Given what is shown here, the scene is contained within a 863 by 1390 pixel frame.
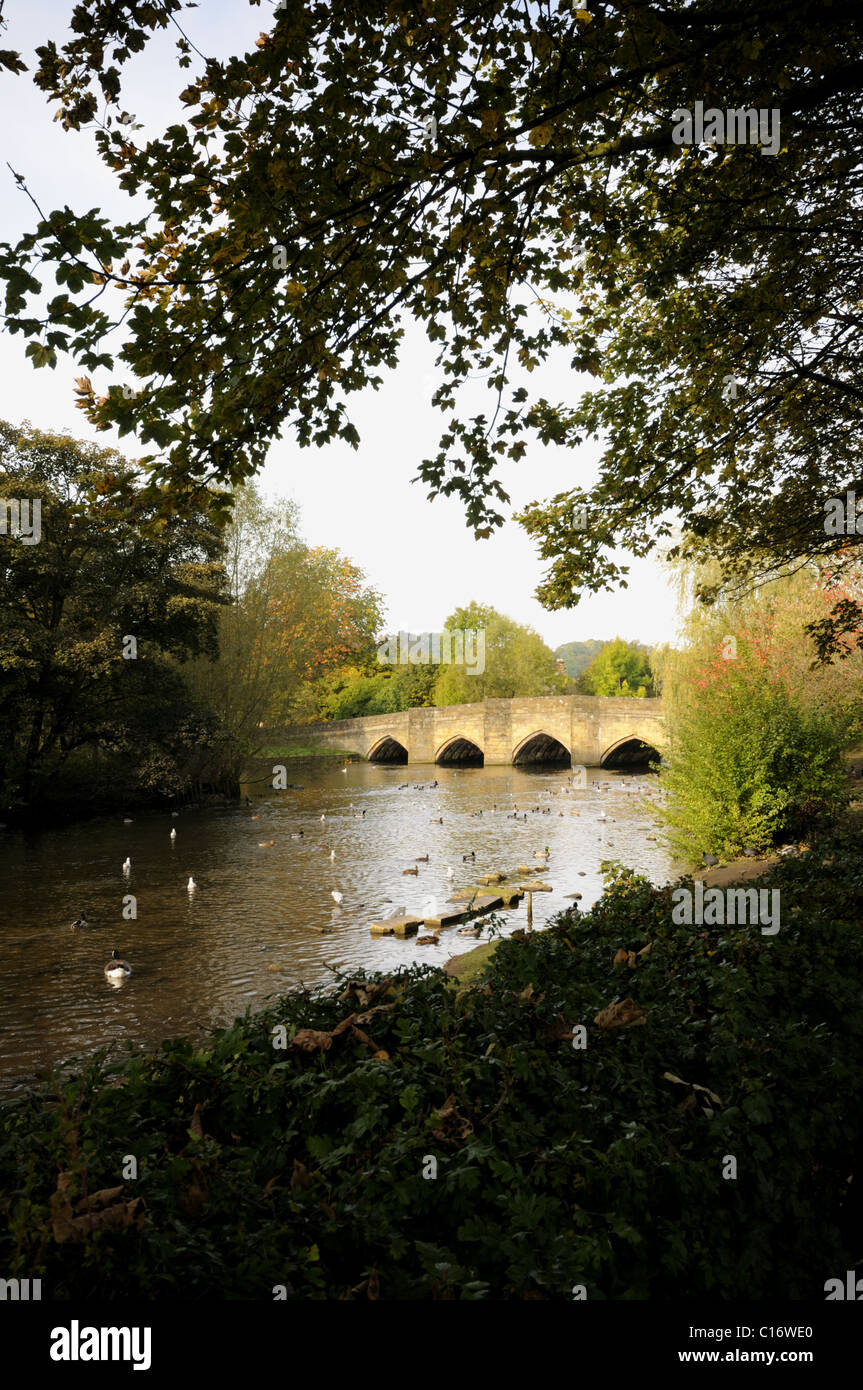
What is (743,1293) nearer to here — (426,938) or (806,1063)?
(806,1063)

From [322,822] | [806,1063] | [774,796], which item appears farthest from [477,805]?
[806,1063]

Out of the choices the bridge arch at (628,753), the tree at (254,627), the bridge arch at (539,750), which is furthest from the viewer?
the bridge arch at (539,750)

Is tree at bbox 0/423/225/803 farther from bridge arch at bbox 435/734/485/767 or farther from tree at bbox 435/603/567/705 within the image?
tree at bbox 435/603/567/705

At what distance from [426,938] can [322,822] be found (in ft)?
47.4

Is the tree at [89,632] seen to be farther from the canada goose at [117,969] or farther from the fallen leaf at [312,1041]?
the fallen leaf at [312,1041]

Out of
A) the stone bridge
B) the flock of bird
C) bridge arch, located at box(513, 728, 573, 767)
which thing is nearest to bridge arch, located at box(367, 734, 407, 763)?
the stone bridge

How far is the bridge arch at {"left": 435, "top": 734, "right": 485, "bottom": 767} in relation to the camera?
2036 inches

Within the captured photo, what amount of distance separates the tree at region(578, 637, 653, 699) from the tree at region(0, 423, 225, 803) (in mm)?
56267

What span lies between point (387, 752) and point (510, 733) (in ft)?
46.5

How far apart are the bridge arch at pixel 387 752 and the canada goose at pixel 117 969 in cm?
4319

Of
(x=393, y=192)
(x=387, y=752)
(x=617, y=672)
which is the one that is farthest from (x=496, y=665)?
(x=393, y=192)

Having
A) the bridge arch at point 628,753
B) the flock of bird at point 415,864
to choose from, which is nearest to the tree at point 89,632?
the flock of bird at point 415,864

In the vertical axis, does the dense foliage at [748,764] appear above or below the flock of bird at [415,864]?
above

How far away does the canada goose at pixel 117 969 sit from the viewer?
10.5 meters
